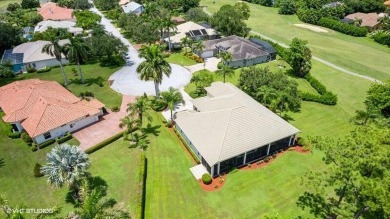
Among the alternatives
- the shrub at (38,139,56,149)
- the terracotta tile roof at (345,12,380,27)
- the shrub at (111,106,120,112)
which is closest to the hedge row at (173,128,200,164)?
the shrub at (111,106,120,112)

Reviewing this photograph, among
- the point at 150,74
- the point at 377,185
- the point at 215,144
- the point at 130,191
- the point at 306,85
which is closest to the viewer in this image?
the point at 377,185

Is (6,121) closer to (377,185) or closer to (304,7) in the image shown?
(377,185)

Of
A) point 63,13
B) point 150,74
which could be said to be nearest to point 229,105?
point 150,74

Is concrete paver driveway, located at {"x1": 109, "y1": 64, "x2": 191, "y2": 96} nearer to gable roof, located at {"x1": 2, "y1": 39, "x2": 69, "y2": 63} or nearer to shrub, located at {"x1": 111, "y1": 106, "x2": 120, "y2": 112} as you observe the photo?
shrub, located at {"x1": 111, "y1": 106, "x2": 120, "y2": 112}

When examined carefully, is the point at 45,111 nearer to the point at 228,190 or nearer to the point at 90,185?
the point at 90,185

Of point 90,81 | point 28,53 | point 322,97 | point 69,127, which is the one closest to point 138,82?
point 90,81
